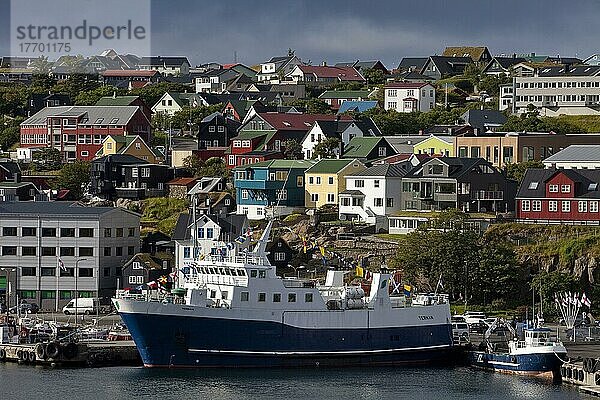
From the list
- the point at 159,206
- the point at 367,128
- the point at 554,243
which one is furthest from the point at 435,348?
the point at 367,128

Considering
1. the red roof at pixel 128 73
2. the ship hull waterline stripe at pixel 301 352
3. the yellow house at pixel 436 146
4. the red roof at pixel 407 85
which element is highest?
the red roof at pixel 128 73

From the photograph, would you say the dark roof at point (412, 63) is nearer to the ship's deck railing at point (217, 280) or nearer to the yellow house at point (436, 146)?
the yellow house at point (436, 146)

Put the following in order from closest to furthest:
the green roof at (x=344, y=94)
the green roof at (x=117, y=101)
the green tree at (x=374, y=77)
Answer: the green roof at (x=117, y=101) → the green roof at (x=344, y=94) → the green tree at (x=374, y=77)

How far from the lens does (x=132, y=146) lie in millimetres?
84062

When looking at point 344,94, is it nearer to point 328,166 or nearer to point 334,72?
point 334,72

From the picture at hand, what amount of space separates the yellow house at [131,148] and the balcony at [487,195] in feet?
76.9

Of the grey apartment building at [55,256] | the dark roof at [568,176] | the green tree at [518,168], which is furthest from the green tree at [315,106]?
the grey apartment building at [55,256]

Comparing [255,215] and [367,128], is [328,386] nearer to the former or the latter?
[255,215]

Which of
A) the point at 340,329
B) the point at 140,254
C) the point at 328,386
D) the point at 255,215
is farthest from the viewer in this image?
the point at 255,215

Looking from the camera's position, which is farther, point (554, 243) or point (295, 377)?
point (554, 243)

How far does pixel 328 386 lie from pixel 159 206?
3221 cm

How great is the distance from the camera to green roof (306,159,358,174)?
71.9 meters

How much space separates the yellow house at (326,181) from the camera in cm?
7131

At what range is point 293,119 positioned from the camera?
86562 millimetres
